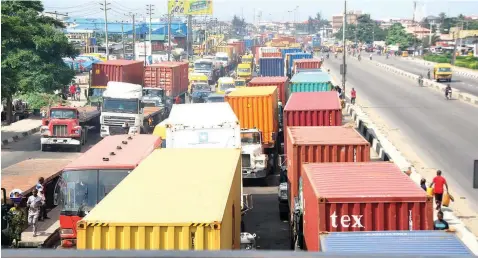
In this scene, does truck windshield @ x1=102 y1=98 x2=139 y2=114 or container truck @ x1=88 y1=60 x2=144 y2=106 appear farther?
container truck @ x1=88 y1=60 x2=144 y2=106

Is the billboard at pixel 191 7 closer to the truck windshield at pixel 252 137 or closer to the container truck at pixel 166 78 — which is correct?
the container truck at pixel 166 78

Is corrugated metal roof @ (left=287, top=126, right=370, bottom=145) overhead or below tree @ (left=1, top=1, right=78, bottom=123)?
below

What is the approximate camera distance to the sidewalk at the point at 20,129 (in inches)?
1251

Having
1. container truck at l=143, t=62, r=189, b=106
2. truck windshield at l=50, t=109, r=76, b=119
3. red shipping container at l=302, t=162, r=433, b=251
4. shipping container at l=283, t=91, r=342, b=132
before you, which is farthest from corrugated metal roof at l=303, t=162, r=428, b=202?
container truck at l=143, t=62, r=189, b=106

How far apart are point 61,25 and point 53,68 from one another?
4966 mm

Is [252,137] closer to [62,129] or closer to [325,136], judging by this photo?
[325,136]

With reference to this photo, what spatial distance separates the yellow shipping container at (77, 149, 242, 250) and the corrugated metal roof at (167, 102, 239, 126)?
321 inches

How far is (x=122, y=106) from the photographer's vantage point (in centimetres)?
2973

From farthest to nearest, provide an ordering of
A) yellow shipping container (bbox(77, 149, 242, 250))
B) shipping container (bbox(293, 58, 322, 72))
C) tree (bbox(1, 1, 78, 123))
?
shipping container (bbox(293, 58, 322, 72)) → tree (bbox(1, 1, 78, 123)) → yellow shipping container (bbox(77, 149, 242, 250))

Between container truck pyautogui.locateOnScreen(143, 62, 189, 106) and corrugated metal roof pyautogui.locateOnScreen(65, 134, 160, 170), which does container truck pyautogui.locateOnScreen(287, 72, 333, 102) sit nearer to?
container truck pyautogui.locateOnScreen(143, 62, 189, 106)

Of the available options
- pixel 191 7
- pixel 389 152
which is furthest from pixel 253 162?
pixel 191 7

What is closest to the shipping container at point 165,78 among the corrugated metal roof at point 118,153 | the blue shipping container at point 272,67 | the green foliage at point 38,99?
the green foliage at point 38,99

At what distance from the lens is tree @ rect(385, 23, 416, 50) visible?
149m

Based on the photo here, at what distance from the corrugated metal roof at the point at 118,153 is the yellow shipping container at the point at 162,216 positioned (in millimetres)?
3374
